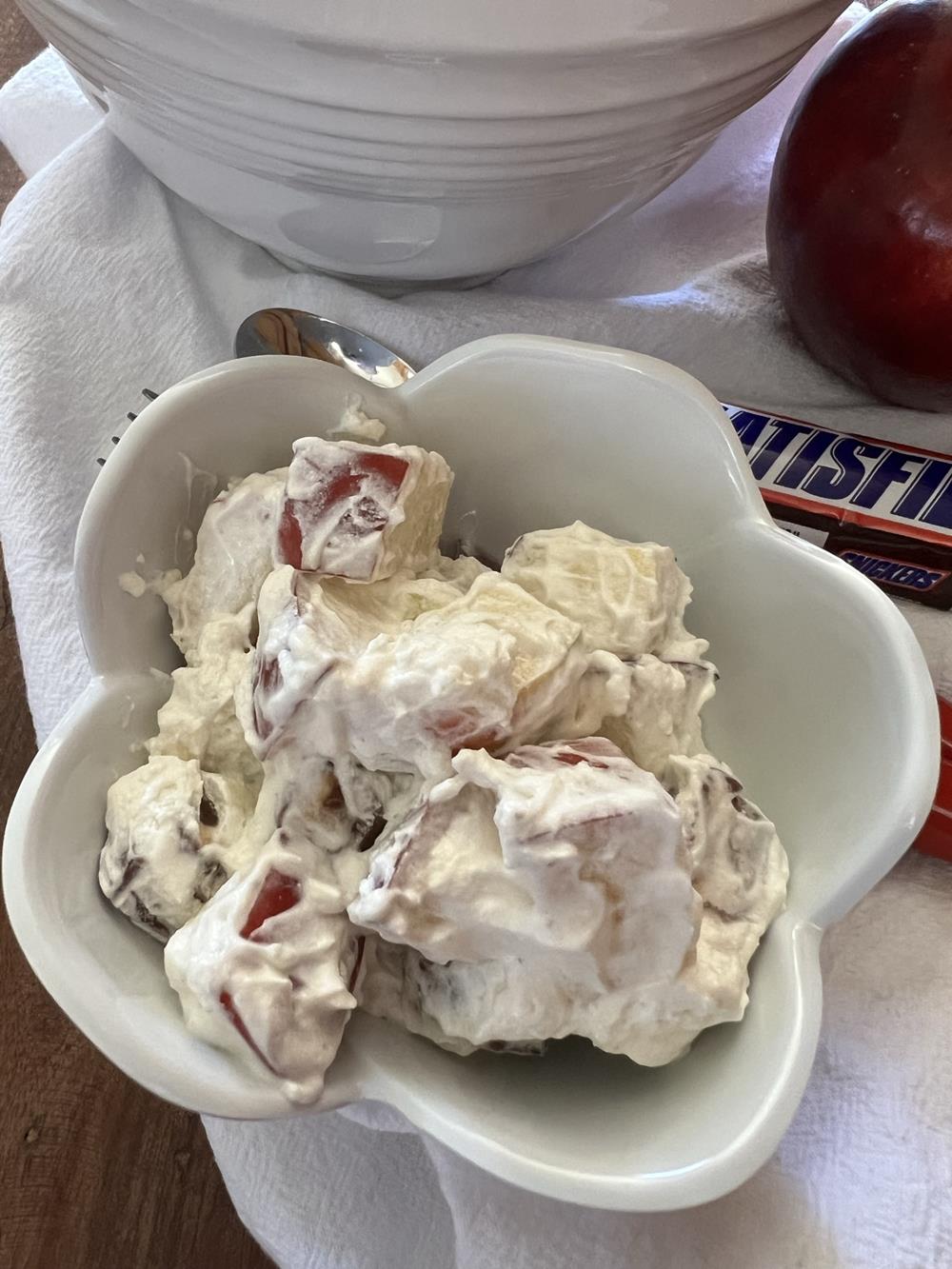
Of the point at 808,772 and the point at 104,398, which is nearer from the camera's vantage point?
the point at 808,772

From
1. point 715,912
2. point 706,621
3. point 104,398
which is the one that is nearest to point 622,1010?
point 715,912

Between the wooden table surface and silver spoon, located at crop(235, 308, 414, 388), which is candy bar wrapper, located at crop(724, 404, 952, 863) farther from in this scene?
the wooden table surface

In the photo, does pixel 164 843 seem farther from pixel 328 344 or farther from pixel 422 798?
pixel 328 344

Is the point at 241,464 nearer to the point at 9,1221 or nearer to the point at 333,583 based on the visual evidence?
the point at 333,583

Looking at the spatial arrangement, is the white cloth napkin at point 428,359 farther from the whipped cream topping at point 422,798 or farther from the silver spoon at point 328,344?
the whipped cream topping at point 422,798

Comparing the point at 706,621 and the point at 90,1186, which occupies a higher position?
the point at 706,621

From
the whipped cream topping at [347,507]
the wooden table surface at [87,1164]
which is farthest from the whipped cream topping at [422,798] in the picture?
the wooden table surface at [87,1164]

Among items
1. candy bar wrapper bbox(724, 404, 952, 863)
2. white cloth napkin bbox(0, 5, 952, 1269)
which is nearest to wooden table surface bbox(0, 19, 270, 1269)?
white cloth napkin bbox(0, 5, 952, 1269)
